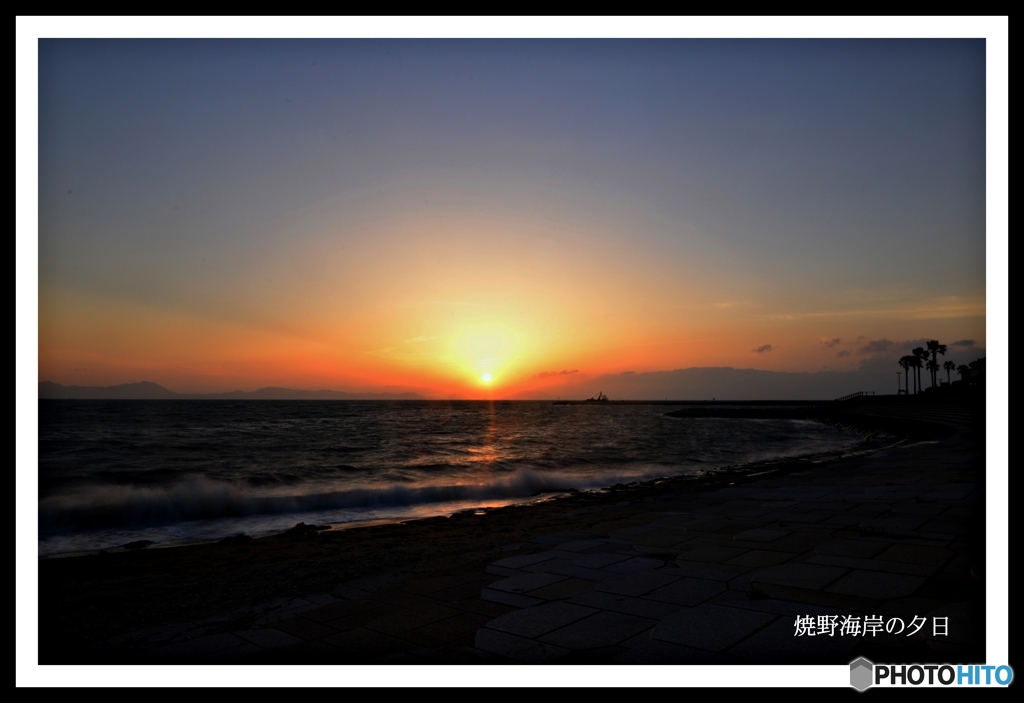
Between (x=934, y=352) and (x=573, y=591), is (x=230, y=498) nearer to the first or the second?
(x=573, y=591)

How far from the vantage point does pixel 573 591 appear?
476 cm

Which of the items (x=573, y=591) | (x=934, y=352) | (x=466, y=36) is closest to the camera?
(x=466, y=36)

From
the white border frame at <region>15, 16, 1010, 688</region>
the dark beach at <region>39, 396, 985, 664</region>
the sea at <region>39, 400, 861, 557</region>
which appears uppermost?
the white border frame at <region>15, 16, 1010, 688</region>

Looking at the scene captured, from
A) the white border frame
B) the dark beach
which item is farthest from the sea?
the dark beach

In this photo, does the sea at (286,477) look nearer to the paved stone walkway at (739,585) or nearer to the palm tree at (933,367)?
the paved stone walkway at (739,585)

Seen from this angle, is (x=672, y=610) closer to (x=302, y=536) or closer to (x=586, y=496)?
(x=302, y=536)

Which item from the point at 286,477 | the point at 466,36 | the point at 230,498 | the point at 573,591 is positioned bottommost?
the point at 286,477

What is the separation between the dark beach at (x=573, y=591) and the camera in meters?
3.58

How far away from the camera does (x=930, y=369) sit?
292 ft

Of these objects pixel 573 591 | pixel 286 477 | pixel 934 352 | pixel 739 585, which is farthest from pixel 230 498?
pixel 934 352

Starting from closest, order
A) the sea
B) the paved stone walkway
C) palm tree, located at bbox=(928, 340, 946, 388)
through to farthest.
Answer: the paved stone walkway < the sea < palm tree, located at bbox=(928, 340, 946, 388)

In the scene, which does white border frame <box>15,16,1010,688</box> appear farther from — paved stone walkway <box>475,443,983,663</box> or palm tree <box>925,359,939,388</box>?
palm tree <box>925,359,939,388</box>

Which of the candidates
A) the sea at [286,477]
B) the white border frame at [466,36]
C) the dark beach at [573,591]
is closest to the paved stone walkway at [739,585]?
the dark beach at [573,591]

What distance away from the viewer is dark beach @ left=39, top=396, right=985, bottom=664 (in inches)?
141
